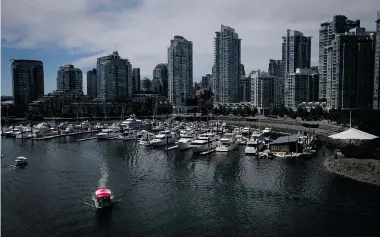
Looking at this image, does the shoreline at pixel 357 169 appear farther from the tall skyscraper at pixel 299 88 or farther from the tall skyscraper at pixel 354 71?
the tall skyscraper at pixel 299 88

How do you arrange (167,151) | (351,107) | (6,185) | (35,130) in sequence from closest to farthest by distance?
(6,185)
(167,151)
(35,130)
(351,107)

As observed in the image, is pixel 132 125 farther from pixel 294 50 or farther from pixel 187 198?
pixel 294 50

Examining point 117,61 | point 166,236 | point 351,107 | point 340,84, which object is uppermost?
point 117,61

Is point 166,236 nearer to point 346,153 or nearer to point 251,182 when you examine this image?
point 251,182

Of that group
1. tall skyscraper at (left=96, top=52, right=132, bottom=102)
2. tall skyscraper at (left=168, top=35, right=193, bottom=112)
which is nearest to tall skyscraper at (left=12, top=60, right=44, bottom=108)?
tall skyscraper at (left=96, top=52, right=132, bottom=102)

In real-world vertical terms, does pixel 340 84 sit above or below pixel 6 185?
above

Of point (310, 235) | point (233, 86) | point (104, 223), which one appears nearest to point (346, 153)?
point (310, 235)

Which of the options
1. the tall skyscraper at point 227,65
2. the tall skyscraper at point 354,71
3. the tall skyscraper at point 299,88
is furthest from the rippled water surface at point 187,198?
the tall skyscraper at point 227,65
